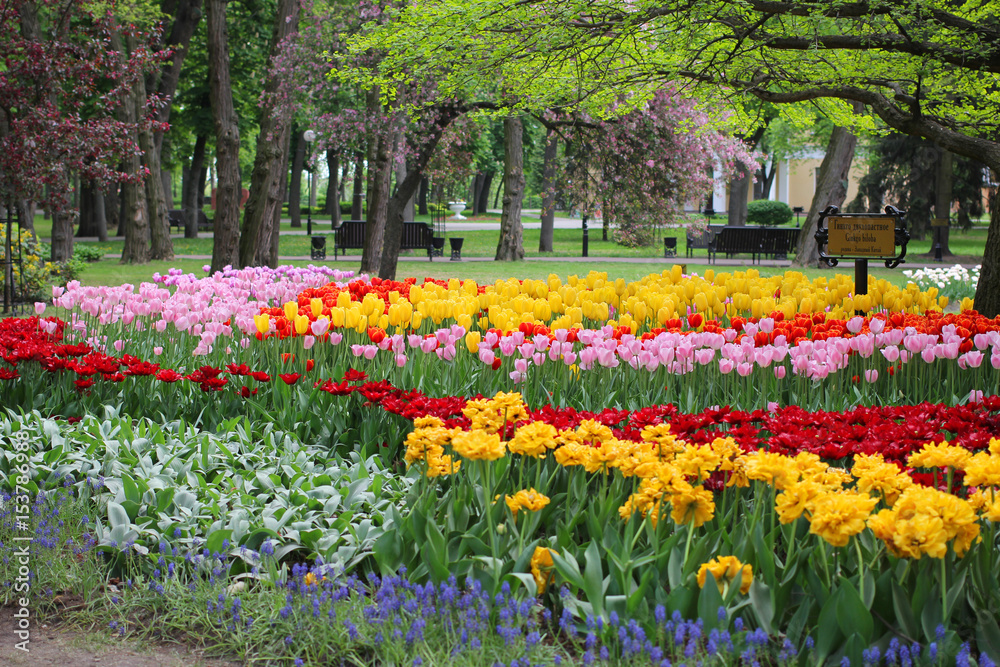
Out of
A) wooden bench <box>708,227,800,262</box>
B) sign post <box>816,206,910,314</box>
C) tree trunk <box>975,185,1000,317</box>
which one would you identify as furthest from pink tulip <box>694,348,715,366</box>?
wooden bench <box>708,227,800,262</box>

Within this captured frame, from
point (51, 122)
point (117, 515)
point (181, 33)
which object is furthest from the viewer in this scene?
point (181, 33)

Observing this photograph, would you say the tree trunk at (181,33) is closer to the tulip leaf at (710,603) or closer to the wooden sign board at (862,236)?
the wooden sign board at (862,236)

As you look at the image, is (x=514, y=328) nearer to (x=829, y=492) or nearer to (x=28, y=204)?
(x=829, y=492)

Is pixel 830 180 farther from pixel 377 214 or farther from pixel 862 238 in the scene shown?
pixel 862 238

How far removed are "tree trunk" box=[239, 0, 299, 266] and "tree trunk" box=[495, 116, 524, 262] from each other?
7.41m

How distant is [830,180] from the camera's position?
20203 mm

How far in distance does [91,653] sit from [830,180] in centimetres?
2002

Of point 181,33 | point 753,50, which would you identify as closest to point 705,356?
point 753,50

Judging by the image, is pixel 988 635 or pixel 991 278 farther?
pixel 991 278

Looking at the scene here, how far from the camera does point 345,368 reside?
5418 millimetres

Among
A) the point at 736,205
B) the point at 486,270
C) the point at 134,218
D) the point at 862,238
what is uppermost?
the point at 736,205

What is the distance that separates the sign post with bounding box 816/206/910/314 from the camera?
758 centimetres

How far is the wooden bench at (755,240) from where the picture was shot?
22.2 meters

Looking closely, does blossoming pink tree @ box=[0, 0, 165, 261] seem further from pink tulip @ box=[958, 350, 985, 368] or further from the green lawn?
pink tulip @ box=[958, 350, 985, 368]
